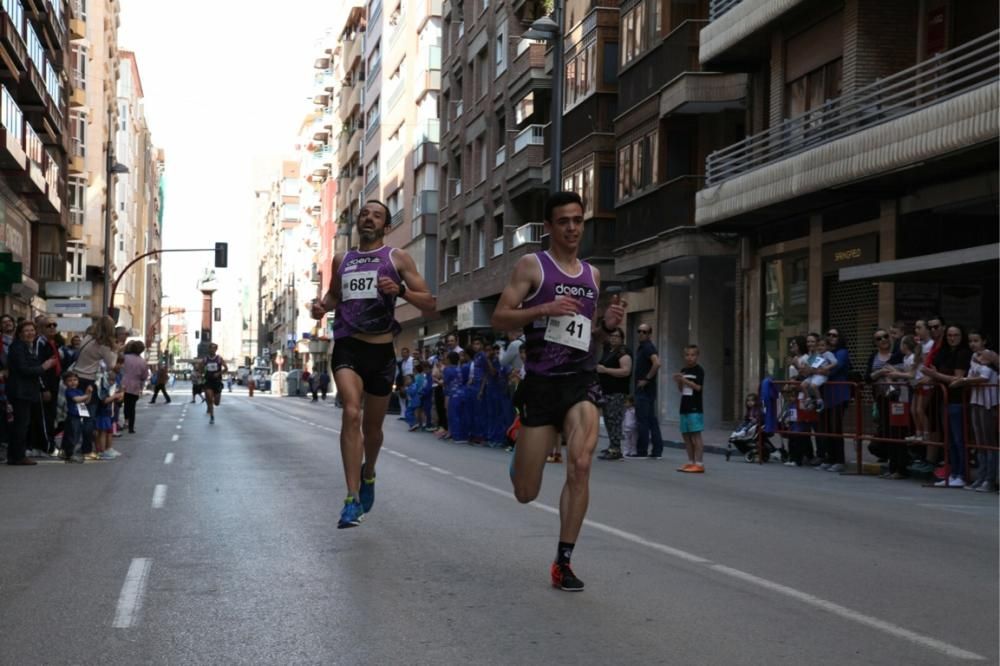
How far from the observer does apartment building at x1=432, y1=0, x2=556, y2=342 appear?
45.0m

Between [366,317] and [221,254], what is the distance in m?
48.6

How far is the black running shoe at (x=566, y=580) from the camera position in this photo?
23.3 ft

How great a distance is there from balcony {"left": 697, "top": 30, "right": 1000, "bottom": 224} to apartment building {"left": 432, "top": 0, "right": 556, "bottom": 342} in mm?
10733

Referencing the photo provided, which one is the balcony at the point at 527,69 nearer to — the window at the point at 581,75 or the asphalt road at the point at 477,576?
the window at the point at 581,75

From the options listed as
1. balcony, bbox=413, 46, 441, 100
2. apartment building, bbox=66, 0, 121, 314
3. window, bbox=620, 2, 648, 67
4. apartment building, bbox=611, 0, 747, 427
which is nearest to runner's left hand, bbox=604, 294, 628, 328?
apartment building, bbox=611, 0, 747, 427

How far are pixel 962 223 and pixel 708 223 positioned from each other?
24.2 feet

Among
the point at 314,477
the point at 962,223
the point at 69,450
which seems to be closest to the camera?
the point at 314,477

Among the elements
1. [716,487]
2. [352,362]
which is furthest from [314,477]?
[352,362]

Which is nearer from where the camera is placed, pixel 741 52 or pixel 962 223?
pixel 962 223

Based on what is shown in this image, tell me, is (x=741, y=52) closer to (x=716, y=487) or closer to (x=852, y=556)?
(x=716, y=487)

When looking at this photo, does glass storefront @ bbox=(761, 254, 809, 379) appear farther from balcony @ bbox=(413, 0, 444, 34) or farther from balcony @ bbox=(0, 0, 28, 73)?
balcony @ bbox=(413, 0, 444, 34)

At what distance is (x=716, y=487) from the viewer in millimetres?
15125

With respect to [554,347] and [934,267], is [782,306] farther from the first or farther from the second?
[554,347]

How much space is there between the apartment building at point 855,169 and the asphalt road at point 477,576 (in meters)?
8.21
